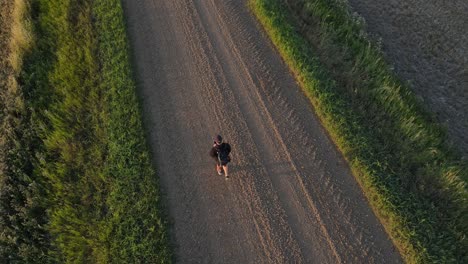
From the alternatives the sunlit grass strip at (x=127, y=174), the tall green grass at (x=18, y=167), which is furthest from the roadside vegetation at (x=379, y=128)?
the tall green grass at (x=18, y=167)

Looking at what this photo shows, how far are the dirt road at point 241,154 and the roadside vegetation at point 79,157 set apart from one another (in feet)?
2.51

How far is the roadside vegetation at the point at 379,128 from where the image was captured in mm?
12047

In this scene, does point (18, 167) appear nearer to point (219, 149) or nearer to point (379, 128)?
point (219, 149)

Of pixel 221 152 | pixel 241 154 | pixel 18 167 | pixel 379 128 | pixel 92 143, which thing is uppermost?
pixel 379 128

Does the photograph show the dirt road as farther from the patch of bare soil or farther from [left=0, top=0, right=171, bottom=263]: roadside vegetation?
the patch of bare soil

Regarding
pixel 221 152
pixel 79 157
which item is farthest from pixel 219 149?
pixel 79 157

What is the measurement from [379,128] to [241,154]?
16.9ft

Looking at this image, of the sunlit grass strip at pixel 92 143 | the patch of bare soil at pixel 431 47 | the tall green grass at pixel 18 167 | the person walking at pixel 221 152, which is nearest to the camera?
the sunlit grass strip at pixel 92 143

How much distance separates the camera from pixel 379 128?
47.1 feet

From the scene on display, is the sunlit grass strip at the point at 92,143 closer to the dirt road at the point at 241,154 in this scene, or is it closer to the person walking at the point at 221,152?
the dirt road at the point at 241,154

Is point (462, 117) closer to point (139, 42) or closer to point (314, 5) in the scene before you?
point (314, 5)

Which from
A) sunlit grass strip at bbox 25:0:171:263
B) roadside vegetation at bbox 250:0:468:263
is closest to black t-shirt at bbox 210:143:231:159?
sunlit grass strip at bbox 25:0:171:263

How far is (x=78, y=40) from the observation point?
16.7 metres

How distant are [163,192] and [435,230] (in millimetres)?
8410
